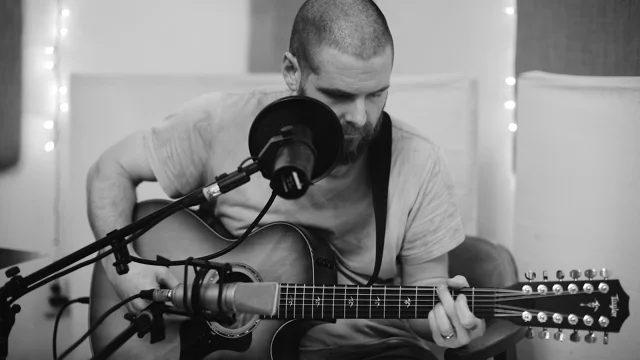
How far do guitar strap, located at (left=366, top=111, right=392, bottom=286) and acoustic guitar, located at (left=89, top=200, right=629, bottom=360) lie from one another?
195 mm

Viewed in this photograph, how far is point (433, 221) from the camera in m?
1.87

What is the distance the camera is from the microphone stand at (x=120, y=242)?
1190 millimetres

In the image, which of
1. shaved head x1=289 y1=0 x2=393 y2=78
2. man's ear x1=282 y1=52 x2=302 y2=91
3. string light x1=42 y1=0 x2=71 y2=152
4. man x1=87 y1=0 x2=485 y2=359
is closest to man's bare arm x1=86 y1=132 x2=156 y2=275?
man x1=87 y1=0 x2=485 y2=359

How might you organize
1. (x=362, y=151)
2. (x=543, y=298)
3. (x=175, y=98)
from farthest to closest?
(x=175, y=98) → (x=362, y=151) → (x=543, y=298)

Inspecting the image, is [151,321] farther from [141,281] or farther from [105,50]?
[105,50]

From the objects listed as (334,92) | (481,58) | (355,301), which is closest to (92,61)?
(334,92)

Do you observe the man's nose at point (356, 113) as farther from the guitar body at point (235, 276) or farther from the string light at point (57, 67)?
the string light at point (57, 67)

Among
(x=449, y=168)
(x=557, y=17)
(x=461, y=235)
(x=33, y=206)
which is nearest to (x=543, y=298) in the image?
(x=461, y=235)

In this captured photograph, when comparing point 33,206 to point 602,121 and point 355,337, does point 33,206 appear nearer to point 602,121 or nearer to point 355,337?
point 355,337

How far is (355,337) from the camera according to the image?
74.3 inches

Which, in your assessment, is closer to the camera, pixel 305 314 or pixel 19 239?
pixel 305 314

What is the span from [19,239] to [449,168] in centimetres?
162

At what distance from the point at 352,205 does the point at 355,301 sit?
1.32 ft

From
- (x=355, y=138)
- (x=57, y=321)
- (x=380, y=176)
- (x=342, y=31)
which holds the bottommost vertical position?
(x=57, y=321)
